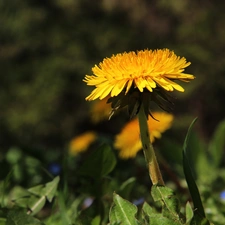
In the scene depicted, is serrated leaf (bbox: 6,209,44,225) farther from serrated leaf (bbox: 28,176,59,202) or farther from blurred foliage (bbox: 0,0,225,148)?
blurred foliage (bbox: 0,0,225,148)

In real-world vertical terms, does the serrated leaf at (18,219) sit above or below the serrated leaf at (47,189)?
above

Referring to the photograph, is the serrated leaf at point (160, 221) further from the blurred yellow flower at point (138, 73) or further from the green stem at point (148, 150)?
the blurred yellow flower at point (138, 73)

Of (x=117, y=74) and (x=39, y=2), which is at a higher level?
(x=117, y=74)

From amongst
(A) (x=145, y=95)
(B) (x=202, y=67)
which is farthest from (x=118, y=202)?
(B) (x=202, y=67)

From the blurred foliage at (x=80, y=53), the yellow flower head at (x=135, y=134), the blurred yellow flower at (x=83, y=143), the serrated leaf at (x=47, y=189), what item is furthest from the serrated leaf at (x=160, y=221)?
the blurred foliage at (x=80, y=53)

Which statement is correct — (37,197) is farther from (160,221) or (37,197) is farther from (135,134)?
(135,134)

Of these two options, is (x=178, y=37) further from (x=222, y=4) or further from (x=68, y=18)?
(x=68, y=18)

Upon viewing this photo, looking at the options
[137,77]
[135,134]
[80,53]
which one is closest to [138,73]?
[137,77]
